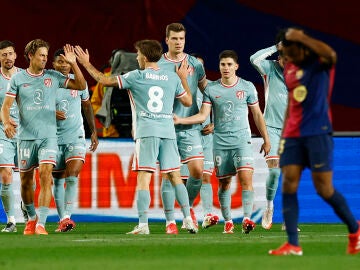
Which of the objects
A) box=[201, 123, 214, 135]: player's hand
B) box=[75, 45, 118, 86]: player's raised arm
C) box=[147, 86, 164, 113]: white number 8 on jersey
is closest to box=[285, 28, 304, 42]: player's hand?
box=[75, 45, 118, 86]: player's raised arm

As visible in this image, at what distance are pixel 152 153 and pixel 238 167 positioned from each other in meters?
1.63

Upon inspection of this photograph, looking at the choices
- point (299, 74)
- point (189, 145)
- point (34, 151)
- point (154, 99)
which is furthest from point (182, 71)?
point (299, 74)

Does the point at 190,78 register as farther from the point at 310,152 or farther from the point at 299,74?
the point at 310,152

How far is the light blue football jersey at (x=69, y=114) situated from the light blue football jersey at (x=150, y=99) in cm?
207

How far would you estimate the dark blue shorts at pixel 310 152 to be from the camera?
9.47m

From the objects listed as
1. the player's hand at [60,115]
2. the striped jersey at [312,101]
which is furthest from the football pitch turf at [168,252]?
the player's hand at [60,115]

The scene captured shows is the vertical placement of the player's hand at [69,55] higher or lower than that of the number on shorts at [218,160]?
higher

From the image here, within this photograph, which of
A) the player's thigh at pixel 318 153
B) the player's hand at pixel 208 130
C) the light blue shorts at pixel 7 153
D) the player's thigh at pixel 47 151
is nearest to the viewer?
the player's thigh at pixel 318 153

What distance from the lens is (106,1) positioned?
64.8 ft

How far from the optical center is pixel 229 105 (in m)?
14.2

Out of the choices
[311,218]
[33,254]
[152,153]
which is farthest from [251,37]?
[33,254]

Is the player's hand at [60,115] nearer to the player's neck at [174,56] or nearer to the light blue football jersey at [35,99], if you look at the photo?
the light blue football jersey at [35,99]

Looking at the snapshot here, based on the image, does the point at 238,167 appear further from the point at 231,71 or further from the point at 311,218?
the point at 311,218

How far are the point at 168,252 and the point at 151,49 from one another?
10.8 ft
